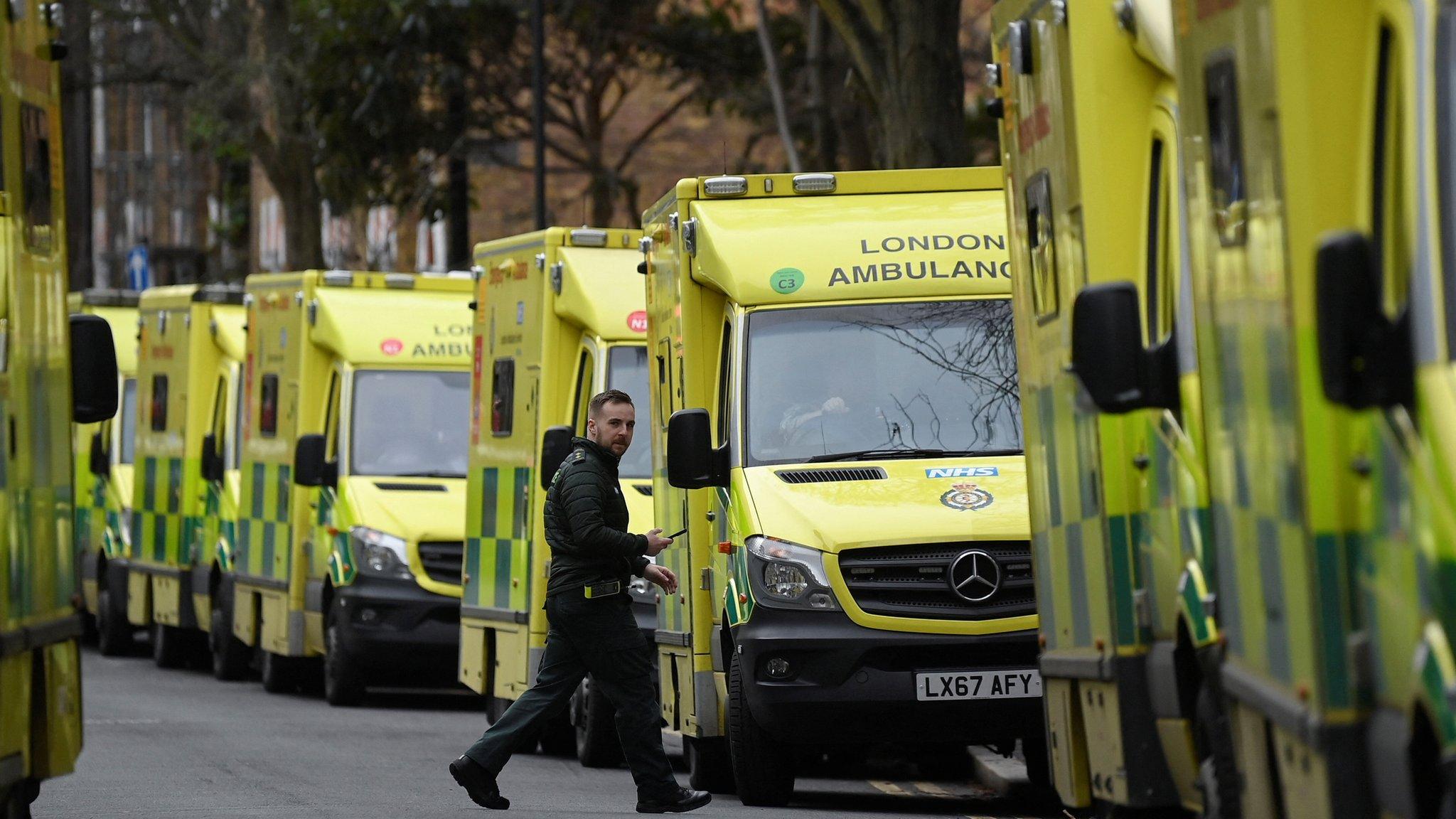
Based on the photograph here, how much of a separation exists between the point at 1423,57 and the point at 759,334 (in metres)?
7.03

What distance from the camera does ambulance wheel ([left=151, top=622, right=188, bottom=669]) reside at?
22.3 metres

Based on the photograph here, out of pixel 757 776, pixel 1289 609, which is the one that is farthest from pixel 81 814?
pixel 1289 609

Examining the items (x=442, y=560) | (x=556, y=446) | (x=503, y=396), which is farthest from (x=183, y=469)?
(x=556, y=446)

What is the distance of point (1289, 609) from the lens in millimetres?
5316

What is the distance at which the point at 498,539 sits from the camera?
48.8ft

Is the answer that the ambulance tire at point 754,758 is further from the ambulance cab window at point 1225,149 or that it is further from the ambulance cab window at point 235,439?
the ambulance cab window at point 235,439

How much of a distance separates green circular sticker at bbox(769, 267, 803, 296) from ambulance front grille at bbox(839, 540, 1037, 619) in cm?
140

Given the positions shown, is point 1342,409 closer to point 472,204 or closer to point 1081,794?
point 1081,794

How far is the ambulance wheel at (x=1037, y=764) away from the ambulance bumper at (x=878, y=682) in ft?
2.68

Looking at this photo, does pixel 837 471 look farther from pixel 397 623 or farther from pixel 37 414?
pixel 397 623

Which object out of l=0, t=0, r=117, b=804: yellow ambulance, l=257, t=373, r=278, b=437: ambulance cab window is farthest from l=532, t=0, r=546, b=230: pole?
l=0, t=0, r=117, b=804: yellow ambulance

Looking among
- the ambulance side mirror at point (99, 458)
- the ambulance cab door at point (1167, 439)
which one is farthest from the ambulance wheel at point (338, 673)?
the ambulance cab door at point (1167, 439)

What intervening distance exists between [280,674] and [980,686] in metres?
9.59

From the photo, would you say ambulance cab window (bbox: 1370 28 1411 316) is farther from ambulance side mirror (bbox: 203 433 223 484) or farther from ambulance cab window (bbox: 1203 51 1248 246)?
ambulance side mirror (bbox: 203 433 223 484)
